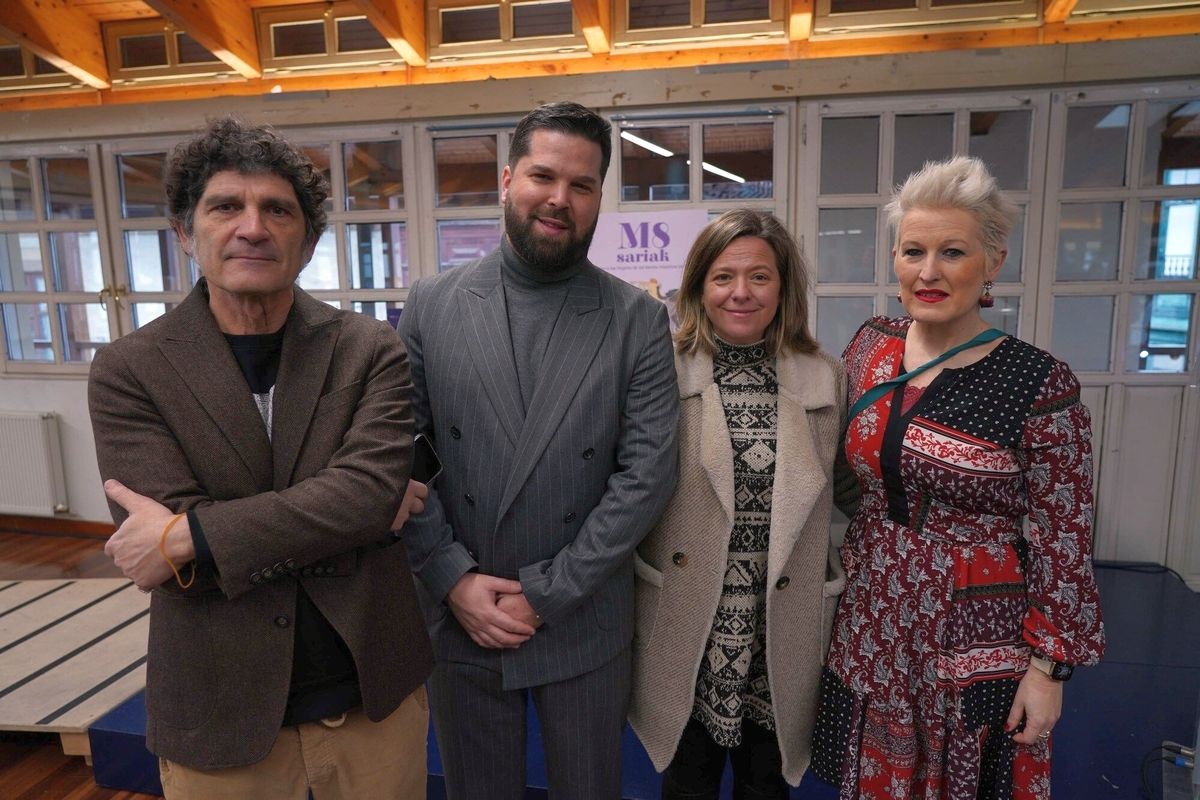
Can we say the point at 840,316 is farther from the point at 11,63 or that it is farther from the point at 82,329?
the point at 11,63

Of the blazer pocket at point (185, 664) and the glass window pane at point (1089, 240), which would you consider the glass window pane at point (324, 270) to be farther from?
the glass window pane at point (1089, 240)

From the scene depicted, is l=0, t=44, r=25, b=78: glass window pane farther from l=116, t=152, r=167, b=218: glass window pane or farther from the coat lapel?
the coat lapel

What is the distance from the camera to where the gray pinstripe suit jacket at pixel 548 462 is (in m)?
1.27

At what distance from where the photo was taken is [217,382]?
→ 106cm

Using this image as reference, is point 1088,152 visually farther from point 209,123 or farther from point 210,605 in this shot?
point 210,605

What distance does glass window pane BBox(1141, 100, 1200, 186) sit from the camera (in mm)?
3086

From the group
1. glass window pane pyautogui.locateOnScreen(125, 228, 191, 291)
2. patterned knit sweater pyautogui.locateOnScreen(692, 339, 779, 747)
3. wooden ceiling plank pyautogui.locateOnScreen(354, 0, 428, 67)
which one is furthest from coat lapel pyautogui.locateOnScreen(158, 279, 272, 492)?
glass window pane pyautogui.locateOnScreen(125, 228, 191, 291)

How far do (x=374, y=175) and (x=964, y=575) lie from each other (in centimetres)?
350

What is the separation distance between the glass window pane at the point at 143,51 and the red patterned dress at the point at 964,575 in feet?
14.4

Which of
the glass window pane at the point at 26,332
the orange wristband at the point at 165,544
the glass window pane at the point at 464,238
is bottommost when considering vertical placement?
the orange wristband at the point at 165,544

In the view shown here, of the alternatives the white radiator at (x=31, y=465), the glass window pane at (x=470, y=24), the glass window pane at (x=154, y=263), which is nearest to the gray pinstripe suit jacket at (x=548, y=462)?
the glass window pane at (x=470, y=24)

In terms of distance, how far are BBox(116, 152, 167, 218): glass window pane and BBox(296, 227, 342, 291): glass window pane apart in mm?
958

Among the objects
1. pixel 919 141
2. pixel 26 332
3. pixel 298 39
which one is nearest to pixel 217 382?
pixel 919 141

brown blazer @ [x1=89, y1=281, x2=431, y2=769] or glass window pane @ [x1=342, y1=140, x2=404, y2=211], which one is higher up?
glass window pane @ [x1=342, y1=140, x2=404, y2=211]
